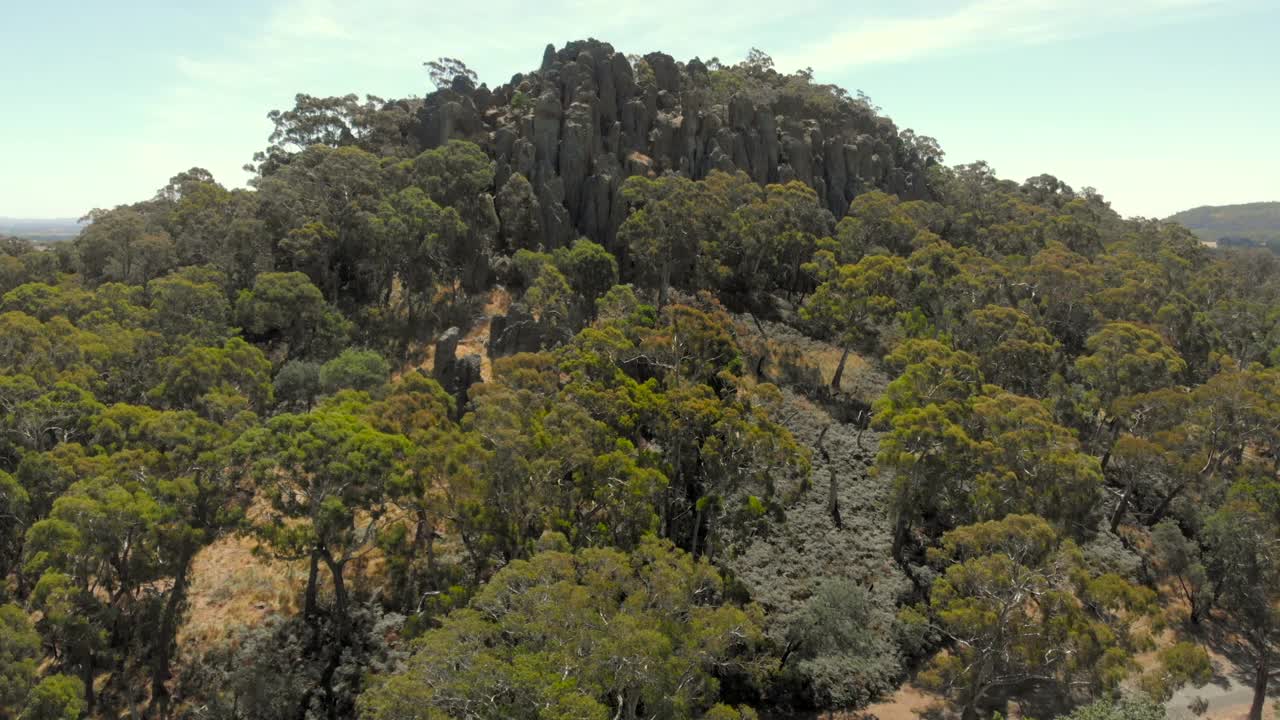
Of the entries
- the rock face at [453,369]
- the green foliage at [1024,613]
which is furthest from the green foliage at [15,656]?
the green foliage at [1024,613]

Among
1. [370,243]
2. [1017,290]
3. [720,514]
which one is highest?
[370,243]

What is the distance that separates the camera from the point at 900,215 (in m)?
64.1

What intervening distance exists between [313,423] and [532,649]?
40.2 ft

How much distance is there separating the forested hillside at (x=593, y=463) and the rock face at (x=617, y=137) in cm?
61

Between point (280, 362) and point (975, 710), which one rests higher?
point (280, 362)

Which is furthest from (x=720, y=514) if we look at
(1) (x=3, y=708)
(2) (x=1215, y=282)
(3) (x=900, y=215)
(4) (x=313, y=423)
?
(2) (x=1215, y=282)

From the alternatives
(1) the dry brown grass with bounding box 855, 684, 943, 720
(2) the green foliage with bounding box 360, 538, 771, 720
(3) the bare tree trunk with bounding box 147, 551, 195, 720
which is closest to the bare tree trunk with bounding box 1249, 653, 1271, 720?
(1) the dry brown grass with bounding box 855, 684, 943, 720

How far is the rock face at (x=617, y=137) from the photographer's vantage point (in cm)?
5947

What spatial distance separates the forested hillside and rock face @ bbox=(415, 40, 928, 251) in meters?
0.61

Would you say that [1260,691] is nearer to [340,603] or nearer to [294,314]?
[340,603]

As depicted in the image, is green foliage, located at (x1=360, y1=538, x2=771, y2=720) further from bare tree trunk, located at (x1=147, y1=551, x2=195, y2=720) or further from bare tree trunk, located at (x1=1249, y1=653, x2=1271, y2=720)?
bare tree trunk, located at (x1=1249, y1=653, x2=1271, y2=720)

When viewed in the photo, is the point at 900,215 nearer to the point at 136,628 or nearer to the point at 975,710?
the point at 975,710

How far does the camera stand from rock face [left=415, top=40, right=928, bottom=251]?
59469 mm

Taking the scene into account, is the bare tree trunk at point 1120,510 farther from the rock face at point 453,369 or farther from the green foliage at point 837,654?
the rock face at point 453,369
